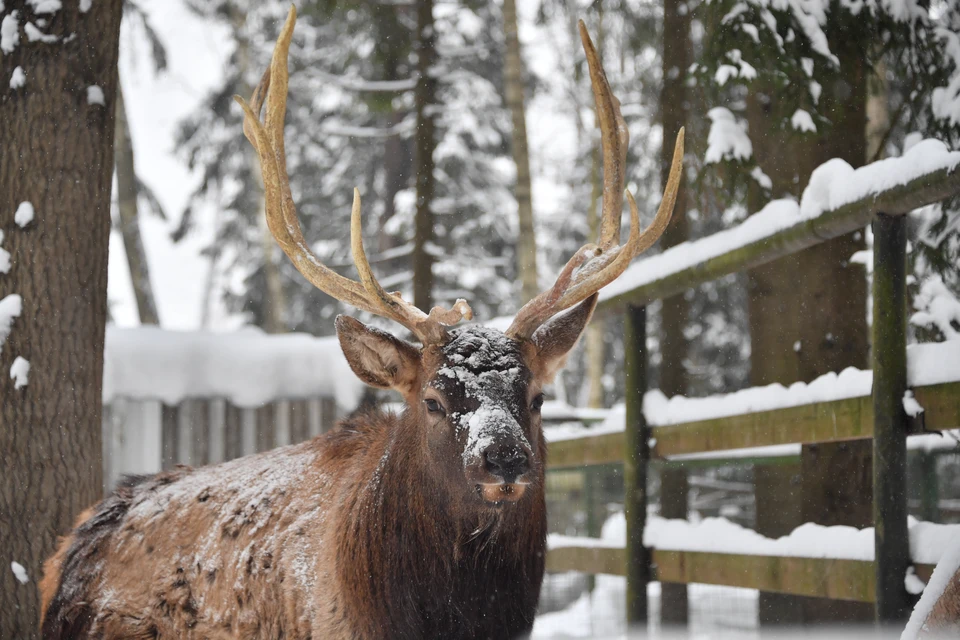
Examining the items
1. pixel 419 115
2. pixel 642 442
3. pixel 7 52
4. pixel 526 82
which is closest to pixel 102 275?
pixel 7 52

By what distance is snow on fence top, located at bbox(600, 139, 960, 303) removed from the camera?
3.75 m

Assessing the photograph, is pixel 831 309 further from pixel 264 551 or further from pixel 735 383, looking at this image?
pixel 735 383

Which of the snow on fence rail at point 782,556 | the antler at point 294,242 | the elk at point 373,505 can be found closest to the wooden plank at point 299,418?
the snow on fence rail at point 782,556

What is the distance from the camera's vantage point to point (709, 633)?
7633 millimetres

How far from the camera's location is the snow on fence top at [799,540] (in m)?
3.73

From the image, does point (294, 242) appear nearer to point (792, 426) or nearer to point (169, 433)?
point (792, 426)

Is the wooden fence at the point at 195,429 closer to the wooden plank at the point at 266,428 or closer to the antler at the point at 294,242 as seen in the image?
the wooden plank at the point at 266,428

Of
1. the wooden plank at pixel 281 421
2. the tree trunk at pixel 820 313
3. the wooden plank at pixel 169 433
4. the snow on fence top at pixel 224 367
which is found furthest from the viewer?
the wooden plank at pixel 281 421

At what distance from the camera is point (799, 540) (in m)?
4.48

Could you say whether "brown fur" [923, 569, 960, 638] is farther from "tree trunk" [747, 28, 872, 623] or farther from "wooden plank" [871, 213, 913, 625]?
"tree trunk" [747, 28, 872, 623]

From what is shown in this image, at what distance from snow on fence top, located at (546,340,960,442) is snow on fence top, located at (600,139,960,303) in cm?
63

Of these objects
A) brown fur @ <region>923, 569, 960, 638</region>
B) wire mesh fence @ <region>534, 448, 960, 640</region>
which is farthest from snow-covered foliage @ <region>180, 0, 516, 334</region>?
brown fur @ <region>923, 569, 960, 638</region>

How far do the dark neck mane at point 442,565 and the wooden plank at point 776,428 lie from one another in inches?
45.5

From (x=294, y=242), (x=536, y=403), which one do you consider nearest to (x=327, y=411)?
(x=294, y=242)
